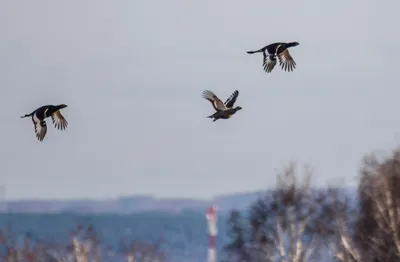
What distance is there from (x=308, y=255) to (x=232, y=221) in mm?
9643

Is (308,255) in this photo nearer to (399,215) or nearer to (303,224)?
(303,224)

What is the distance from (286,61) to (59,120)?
9.68 feet

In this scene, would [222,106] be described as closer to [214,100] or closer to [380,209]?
[214,100]

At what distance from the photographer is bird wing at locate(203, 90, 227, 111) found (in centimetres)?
2778

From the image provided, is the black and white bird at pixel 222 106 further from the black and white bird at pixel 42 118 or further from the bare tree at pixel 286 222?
the bare tree at pixel 286 222

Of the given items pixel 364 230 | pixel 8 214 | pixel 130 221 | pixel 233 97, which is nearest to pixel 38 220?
pixel 130 221

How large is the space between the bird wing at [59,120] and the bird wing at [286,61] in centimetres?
274

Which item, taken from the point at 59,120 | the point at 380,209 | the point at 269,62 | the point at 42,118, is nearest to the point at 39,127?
the point at 42,118

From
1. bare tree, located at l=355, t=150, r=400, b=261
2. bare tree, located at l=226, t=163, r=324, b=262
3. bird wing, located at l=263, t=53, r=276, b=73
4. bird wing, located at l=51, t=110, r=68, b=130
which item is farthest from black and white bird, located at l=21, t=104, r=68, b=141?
bare tree, located at l=226, t=163, r=324, b=262

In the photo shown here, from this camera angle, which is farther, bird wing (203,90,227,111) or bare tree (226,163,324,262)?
bare tree (226,163,324,262)

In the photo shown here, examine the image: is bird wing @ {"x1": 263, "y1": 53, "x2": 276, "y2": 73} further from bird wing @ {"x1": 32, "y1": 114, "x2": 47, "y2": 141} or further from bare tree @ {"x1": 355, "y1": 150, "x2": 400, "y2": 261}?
bare tree @ {"x1": 355, "y1": 150, "x2": 400, "y2": 261}

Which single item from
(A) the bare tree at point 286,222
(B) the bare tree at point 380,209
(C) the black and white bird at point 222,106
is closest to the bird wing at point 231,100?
(C) the black and white bird at point 222,106

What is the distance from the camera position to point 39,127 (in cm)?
2727

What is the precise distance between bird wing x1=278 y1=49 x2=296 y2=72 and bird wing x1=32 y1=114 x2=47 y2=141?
3.01 metres
